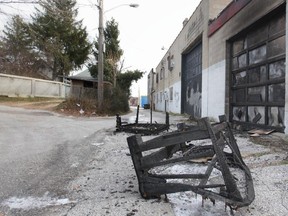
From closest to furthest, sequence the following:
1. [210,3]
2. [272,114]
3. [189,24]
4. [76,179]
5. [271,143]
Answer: [76,179]
[271,143]
[272,114]
[210,3]
[189,24]

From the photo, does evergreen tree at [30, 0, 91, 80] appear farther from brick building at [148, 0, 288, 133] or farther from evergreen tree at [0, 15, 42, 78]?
brick building at [148, 0, 288, 133]

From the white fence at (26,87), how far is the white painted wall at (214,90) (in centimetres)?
1550

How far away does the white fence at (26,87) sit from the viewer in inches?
981

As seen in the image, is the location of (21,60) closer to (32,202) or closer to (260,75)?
(260,75)

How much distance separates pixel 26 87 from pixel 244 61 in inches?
874

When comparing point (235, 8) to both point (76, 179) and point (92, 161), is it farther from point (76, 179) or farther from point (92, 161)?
point (76, 179)

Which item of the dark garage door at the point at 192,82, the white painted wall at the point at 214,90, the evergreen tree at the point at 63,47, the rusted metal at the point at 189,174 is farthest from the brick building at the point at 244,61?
the evergreen tree at the point at 63,47

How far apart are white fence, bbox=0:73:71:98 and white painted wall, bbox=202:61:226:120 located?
50.8 ft

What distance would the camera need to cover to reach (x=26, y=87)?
26.1m

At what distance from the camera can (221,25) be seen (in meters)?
10.5

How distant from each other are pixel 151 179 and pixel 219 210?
2.33ft

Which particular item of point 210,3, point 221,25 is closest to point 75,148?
point 221,25

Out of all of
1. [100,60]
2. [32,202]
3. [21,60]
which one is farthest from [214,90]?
[21,60]

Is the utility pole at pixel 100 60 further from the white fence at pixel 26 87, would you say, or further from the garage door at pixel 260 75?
the white fence at pixel 26 87
